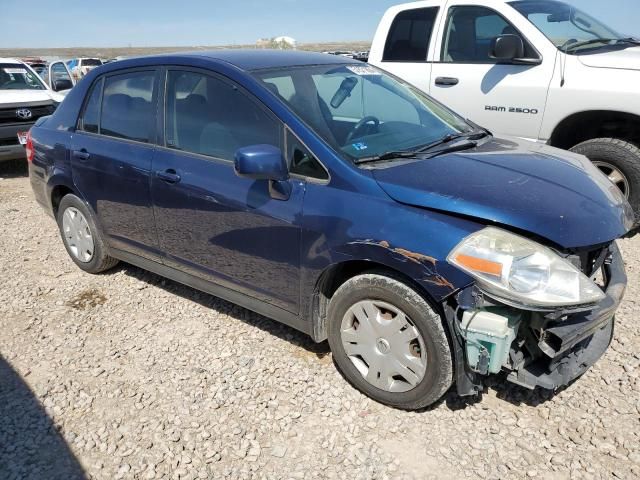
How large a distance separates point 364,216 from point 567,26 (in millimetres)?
3906

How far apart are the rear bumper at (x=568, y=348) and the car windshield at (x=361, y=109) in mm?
1234

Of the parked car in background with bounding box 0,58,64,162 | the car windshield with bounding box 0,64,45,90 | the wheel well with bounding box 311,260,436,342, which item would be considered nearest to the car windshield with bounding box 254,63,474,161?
the wheel well with bounding box 311,260,436,342

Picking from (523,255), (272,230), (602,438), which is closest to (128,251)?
(272,230)

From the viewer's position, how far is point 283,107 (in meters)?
2.81

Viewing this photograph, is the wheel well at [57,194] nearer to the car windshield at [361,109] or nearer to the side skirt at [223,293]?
the side skirt at [223,293]

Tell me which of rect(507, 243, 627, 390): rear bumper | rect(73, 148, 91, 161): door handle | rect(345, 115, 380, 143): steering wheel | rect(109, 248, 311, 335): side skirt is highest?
rect(345, 115, 380, 143): steering wheel

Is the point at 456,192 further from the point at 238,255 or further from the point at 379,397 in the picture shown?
the point at 238,255

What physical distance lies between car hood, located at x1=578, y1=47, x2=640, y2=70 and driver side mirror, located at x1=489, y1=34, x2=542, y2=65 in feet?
1.33

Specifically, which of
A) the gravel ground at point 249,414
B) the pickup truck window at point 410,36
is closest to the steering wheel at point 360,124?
the gravel ground at point 249,414

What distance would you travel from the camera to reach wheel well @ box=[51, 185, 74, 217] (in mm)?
4309

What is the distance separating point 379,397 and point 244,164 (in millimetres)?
1386

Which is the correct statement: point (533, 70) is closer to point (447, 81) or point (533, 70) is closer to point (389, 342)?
point (447, 81)

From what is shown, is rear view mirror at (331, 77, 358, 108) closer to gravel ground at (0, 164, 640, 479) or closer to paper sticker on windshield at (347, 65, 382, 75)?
paper sticker on windshield at (347, 65, 382, 75)

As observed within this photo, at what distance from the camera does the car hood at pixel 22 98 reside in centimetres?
805
